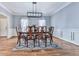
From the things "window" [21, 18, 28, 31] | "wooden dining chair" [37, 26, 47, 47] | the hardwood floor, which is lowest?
the hardwood floor

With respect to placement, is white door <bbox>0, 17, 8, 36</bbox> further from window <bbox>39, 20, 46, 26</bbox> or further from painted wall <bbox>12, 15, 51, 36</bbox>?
window <bbox>39, 20, 46, 26</bbox>

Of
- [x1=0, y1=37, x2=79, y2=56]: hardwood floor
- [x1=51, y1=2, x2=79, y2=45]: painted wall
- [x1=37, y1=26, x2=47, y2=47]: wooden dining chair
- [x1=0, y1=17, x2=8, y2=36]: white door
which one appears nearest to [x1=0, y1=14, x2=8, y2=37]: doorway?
[x1=0, y1=17, x2=8, y2=36]: white door

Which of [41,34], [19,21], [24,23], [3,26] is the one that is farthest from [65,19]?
[3,26]

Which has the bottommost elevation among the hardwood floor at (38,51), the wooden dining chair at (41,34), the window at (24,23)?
the hardwood floor at (38,51)

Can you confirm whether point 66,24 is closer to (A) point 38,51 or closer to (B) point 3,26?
(A) point 38,51

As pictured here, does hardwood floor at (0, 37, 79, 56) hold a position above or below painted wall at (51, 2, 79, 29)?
below

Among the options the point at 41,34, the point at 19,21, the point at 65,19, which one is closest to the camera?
the point at 41,34

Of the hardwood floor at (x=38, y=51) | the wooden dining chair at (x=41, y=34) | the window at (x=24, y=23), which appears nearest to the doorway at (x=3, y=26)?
the hardwood floor at (x=38, y=51)

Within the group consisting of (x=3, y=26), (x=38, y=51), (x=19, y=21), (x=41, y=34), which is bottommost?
(x=38, y=51)

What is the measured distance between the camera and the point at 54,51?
9.48ft

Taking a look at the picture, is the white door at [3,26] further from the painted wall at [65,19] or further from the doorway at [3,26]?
the painted wall at [65,19]

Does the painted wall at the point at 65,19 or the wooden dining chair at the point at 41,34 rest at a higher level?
the painted wall at the point at 65,19

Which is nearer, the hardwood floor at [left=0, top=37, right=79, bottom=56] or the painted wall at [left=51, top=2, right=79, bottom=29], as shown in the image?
the hardwood floor at [left=0, top=37, right=79, bottom=56]

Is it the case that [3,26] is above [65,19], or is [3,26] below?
below
